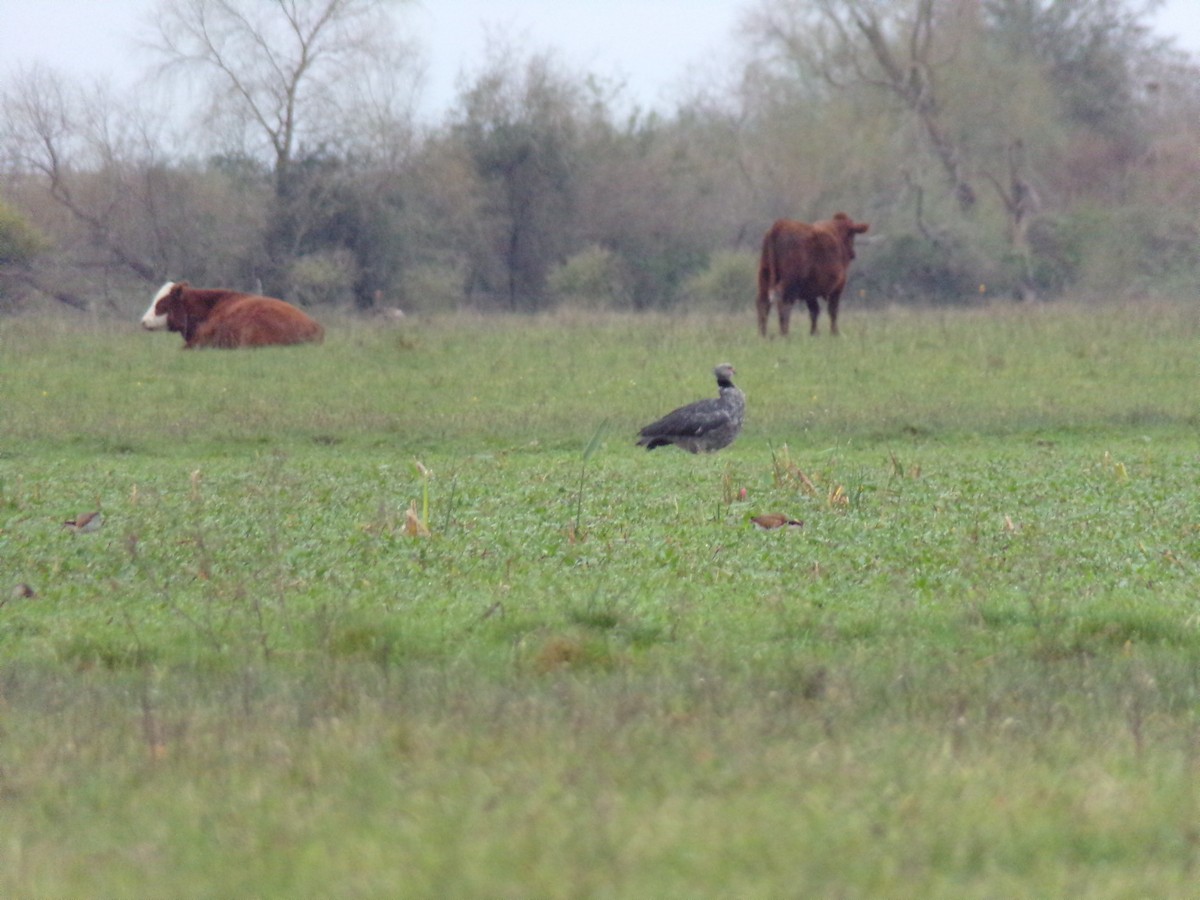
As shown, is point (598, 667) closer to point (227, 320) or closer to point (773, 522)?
point (773, 522)

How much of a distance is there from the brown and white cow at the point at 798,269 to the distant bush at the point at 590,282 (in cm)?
1373

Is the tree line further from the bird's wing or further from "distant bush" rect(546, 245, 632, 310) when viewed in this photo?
the bird's wing

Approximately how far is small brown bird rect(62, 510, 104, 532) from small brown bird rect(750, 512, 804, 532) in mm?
3426

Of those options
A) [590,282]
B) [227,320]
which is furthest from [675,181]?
[227,320]

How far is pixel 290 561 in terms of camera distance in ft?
23.7

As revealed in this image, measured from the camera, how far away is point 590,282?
126 feet

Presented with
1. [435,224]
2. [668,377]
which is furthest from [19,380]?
[435,224]

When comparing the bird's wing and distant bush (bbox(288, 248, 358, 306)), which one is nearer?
the bird's wing

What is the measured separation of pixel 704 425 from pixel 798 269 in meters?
12.4

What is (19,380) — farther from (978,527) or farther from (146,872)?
(146,872)

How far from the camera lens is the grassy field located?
3102 mm

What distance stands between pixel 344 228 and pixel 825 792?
34385mm

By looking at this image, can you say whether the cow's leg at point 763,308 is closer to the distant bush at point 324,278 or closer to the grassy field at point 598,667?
the grassy field at point 598,667

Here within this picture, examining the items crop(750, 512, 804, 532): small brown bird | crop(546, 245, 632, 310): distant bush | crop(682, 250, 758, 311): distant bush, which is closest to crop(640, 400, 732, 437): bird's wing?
crop(750, 512, 804, 532): small brown bird
